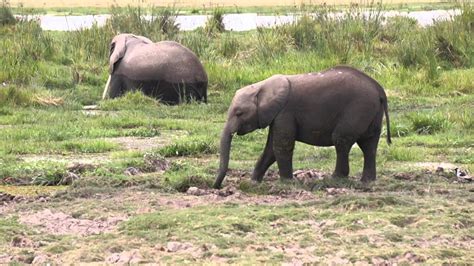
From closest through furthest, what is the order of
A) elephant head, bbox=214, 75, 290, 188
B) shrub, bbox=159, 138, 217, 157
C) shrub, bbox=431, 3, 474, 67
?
elephant head, bbox=214, 75, 290, 188 → shrub, bbox=159, 138, 217, 157 → shrub, bbox=431, 3, 474, 67

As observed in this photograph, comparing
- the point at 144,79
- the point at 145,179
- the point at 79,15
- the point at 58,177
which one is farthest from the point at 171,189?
the point at 79,15

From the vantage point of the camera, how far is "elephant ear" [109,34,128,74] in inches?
690

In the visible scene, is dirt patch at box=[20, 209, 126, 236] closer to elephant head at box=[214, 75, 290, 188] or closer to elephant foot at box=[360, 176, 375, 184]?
elephant head at box=[214, 75, 290, 188]

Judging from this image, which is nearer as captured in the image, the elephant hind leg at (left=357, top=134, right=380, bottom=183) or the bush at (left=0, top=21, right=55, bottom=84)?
the elephant hind leg at (left=357, top=134, right=380, bottom=183)

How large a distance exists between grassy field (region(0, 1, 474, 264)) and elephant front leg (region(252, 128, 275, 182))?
14 cm

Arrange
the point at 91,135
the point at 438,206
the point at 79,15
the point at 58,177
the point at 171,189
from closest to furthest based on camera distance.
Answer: the point at 438,206 < the point at 171,189 < the point at 58,177 < the point at 91,135 < the point at 79,15

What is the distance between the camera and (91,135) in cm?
1424

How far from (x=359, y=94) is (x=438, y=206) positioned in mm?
1634

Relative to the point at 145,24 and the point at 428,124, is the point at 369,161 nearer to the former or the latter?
the point at 428,124

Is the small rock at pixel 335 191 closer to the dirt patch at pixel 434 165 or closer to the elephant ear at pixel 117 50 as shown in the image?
the dirt patch at pixel 434 165

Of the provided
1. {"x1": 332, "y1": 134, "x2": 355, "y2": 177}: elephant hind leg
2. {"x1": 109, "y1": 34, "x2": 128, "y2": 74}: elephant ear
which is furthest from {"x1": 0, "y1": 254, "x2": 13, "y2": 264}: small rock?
{"x1": 109, "y1": 34, "x2": 128, "y2": 74}: elephant ear

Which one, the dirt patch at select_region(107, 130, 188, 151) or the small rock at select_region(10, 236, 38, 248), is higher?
the small rock at select_region(10, 236, 38, 248)

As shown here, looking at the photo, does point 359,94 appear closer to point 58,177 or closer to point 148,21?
point 58,177

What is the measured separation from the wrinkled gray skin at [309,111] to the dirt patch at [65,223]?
5.60 feet
